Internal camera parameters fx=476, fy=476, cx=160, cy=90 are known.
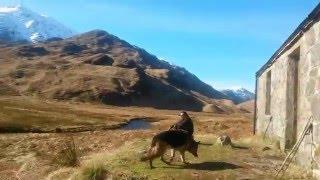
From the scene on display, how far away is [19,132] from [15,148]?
11934 millimetres

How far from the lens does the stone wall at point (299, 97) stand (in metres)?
14.0

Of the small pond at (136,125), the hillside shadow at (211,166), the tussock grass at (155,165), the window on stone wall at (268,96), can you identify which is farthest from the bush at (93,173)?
the small pond at (136,125)

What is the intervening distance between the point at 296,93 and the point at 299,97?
0.28m

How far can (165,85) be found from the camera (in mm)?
141000

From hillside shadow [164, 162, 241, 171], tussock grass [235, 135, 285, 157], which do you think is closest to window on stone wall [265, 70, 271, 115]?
tussock grass [235, 135, 285, 157]

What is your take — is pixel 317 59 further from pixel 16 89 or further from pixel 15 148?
pixel 16 89

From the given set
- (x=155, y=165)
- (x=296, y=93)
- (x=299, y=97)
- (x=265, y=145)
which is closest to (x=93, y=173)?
(x=155, y=165)

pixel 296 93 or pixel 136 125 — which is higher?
pixel 296 93

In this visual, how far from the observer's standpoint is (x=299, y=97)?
59.1 feet

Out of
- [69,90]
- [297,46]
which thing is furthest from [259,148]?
[69,90]

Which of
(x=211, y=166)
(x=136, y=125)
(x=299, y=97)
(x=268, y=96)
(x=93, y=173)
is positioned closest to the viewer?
(x=93, y=173)

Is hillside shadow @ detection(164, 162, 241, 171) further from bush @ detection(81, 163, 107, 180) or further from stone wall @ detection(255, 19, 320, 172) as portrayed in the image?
bush @ detection(81, 163, 107, 180)

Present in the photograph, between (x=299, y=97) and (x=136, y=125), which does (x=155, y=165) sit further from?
(x=136, y=125)

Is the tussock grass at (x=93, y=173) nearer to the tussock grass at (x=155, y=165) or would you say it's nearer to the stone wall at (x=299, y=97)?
the tussock grass at (x=155, y=165)
